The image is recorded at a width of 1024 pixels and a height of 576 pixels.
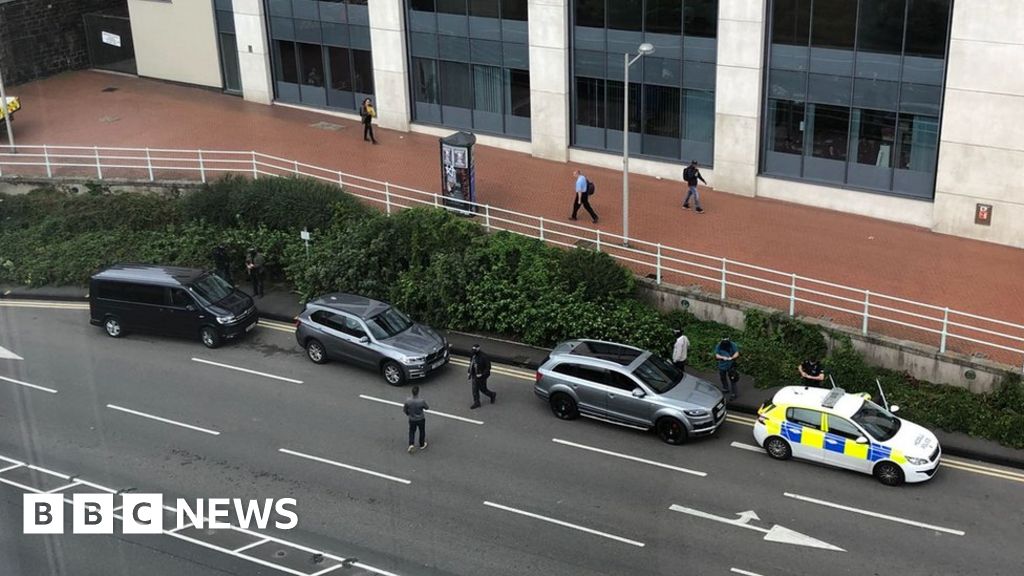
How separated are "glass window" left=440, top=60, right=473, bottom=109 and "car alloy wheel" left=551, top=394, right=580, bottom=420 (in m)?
16.1

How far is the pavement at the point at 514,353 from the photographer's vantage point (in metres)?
20.3

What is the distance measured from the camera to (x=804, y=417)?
2006 centimetres

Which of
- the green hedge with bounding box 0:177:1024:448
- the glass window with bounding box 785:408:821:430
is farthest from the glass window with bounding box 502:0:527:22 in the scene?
the glass window with bounding box 785:408:821:430

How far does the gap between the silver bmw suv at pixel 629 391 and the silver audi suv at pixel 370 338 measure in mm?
2740

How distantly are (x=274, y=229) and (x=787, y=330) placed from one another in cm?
1355

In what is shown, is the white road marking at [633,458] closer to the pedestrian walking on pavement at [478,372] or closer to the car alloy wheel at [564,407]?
the car alloy wheel at [564,407]

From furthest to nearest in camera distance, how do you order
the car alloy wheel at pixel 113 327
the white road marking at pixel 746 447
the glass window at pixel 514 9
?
the glass window at pixel 514 9 < the car alloy wheel at pixel 113 327 < the white road marking at pixel 746 447

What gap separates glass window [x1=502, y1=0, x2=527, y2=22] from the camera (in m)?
33.4

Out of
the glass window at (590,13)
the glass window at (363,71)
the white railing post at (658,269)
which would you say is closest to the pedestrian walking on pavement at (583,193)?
the white railing post at (658,269)

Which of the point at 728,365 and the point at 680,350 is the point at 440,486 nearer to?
the point at 680,350

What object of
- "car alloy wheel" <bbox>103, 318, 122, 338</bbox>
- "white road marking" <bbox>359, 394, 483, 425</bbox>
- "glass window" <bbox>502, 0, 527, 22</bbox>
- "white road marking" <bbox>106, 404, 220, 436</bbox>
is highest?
"glass window" <bbox>502, 0, 527, 22</bbox>

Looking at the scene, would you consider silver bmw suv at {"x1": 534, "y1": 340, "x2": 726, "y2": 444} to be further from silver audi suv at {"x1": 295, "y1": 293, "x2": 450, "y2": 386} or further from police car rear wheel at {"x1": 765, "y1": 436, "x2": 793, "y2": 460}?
silver audi suv at {"x1": 295, "y1": 293, "x2": 450, "y2": 386}

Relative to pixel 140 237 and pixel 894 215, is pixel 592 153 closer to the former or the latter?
pixel 894 215

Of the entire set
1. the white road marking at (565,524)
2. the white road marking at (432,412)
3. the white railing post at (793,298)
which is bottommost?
the white road marking at (432,412)
